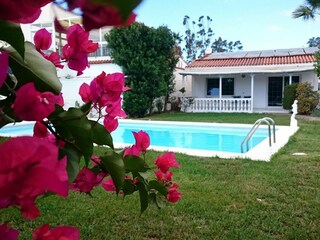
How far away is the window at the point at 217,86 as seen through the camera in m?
25.5

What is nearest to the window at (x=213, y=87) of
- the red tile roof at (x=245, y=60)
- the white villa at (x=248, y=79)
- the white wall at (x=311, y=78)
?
the white villa at (x=248, y=79)

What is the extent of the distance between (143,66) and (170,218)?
16.4 metres

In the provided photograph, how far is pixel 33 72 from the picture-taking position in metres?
0.97

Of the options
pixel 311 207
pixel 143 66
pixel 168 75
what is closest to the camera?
pixel 311 207

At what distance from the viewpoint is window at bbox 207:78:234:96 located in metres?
25.5

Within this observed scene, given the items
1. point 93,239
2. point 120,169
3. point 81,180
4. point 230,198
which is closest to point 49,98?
point 120,169

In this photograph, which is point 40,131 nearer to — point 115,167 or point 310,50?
point 115,167

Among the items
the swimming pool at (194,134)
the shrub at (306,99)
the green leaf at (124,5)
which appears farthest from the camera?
the shrub at (306,99)

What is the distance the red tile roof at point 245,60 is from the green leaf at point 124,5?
2467 cm

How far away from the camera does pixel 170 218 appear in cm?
430

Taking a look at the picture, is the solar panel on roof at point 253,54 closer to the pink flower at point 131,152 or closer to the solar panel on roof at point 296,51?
the solar panel on roof at point 296,51

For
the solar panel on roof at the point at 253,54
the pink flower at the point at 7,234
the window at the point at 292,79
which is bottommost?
the pink flower at the point at 7,234

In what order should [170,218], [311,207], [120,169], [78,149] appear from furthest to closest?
[311,207]
[170,218]
[120,169]
[78,149]

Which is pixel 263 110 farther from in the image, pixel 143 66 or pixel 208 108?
pixel 143 66
